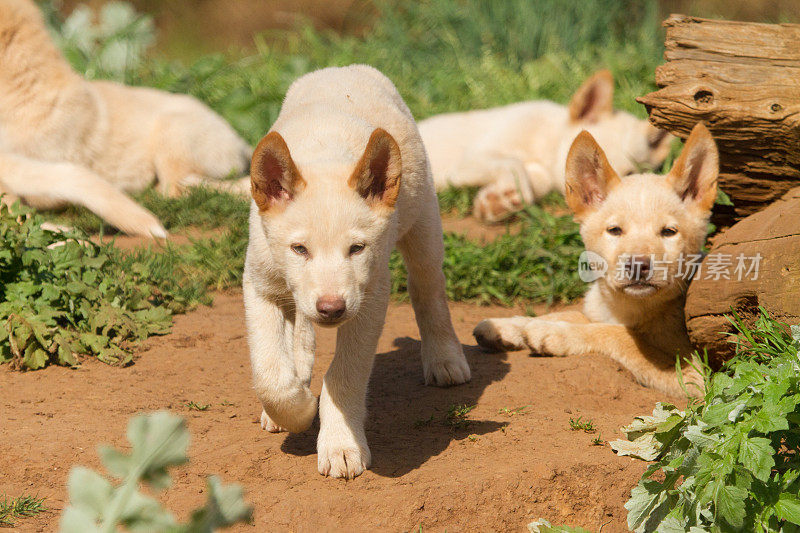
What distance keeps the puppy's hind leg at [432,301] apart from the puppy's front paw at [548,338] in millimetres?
517

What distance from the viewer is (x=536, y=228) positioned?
6117mm

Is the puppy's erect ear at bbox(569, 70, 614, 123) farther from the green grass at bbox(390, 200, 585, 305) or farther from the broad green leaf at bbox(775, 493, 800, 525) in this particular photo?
the broad green leaf at bbox(775, 493, 800, 525)

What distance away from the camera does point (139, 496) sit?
1.69 metres

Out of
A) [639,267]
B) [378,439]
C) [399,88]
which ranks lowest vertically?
[399,88]

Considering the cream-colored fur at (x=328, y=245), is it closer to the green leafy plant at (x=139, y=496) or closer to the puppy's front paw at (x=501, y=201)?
the green leafy plant at (x=139, y=496)

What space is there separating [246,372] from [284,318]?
87 centimetres

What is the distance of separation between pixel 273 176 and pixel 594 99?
474 centimetres

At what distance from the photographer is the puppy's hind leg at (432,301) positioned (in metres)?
4.04

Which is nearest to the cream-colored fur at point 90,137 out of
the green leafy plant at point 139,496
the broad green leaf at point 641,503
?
the broad green leaf at point 641,503

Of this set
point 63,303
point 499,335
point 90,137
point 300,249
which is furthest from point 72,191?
point 300,249

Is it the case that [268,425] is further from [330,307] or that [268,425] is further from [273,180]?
[273,180]

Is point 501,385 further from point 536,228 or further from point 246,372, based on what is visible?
point 536,228

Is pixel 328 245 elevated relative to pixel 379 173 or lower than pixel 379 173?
lower

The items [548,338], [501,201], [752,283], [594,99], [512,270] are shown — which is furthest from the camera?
[594,99]
